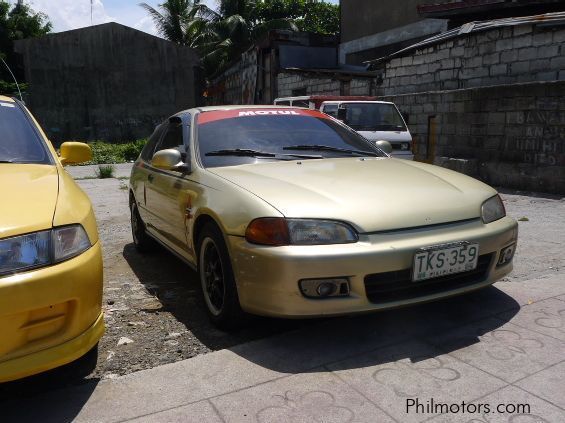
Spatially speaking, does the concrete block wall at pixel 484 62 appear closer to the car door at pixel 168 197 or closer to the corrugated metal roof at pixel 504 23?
the corrugated metal roof at pixel 504 23

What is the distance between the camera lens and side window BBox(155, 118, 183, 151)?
13.5 ft

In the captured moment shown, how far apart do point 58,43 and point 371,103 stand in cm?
1825

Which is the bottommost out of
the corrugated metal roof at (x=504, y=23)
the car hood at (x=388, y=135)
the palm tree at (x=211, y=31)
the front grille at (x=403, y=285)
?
the front grille at (x=403, y=285)

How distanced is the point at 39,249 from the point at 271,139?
2008mm

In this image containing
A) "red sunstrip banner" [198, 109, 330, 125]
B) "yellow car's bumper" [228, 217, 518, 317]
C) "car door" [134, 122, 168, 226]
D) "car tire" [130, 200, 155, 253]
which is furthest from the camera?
"car tire" [130, 200, 155, 253]

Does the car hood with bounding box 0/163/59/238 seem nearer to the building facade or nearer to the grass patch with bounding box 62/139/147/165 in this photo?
the grass patch with bounding box 62/139/147/165

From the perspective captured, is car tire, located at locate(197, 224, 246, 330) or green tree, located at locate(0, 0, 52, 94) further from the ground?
green tree, located at locate(0, 0, 52, 94)

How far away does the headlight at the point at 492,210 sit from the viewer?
3012mm

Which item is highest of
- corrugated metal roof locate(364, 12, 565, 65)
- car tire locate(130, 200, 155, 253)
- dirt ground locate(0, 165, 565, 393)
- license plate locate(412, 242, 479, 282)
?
corrugated metal roof locate(364, 12, 565, 65)

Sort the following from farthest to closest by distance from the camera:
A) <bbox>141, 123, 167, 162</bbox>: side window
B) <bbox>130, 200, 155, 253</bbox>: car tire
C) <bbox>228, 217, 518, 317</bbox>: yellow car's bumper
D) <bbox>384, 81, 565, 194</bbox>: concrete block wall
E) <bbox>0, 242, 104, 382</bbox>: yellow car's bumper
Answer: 1. <bbox>384, 81, 565, 194</bbox>: concrete block wall
2. <bbox>130, 200, 155, 253</bbox>: car tire
3. <bbox>141, 123, 167, 162</bbox>: side window
4. <bbox>228, 217, 518, 317</bbox>: yellow car's bumper
5. <bbox>0, 242, 104, 382</bbox>: yellow car's bumper

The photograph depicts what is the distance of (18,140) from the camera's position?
10.1 ft

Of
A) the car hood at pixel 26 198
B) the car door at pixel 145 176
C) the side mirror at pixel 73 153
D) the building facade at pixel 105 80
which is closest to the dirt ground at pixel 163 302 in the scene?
the car door at pixel 145 176

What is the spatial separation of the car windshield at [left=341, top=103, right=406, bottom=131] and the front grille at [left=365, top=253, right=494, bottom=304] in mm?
7603

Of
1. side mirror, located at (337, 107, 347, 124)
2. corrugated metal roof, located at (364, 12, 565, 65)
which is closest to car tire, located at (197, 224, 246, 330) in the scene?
side mirror, located at (337, 107, 347, 124)
